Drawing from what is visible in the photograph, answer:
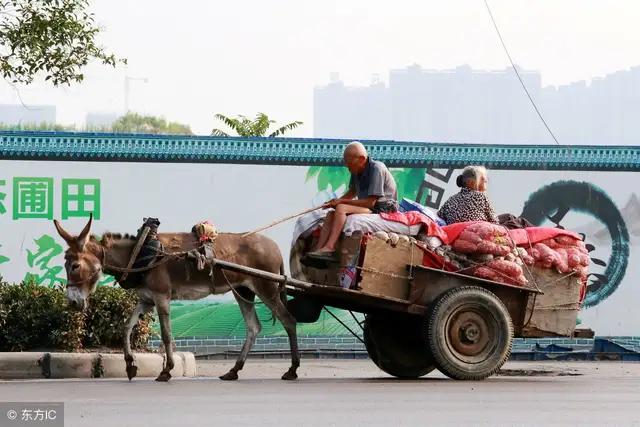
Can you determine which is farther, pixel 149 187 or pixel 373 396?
pixel 149 187

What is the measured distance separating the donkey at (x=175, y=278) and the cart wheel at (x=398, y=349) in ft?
2.83

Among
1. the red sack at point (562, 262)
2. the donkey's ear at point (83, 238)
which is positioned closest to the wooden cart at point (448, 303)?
the red sack at point (562, 262)

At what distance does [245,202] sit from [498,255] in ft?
27.6

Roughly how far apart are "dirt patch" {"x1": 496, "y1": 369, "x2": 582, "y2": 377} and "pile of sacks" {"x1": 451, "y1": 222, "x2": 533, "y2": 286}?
7.71ft

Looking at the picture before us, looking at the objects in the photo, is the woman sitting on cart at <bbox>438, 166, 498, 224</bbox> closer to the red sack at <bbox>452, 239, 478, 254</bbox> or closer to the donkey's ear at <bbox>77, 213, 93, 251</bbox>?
the red sack at <bbox>452, 239, 478, 254</bbox>

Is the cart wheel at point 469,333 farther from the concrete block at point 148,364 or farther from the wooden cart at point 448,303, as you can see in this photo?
the concrete block at point 148,364

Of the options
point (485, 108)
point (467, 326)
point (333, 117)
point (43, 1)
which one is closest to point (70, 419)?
point (467, 326)

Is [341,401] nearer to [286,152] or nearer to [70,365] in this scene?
[70,365]

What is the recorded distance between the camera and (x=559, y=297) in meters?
15.6

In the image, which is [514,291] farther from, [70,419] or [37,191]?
[37,191]

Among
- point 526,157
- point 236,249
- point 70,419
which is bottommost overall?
point 70,419

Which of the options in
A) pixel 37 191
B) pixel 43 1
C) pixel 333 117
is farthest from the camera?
pixel 333 117

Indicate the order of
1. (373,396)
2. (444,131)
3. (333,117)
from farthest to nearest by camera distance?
1. (333,117)
2. (444,131)
3. (373,396)

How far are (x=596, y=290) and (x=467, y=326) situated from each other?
8.75 meters
